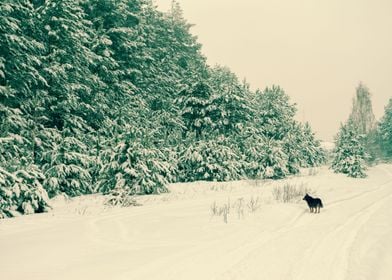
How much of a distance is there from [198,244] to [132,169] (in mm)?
9600

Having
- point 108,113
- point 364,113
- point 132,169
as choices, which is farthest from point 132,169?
point 364,113

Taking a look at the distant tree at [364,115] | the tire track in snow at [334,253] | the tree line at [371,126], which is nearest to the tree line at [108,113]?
Answer: the tire track in snow at [334,253]

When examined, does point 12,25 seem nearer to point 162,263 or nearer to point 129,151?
point 129,151

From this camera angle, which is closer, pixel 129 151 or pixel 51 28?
pixel 129 151

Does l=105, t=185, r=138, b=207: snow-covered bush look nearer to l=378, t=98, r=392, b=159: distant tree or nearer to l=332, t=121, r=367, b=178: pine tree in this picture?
l=332, t=121, r=367, b=178: pine tree

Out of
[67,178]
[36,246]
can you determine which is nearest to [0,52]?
[67,178]

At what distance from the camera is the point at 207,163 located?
25344 mm

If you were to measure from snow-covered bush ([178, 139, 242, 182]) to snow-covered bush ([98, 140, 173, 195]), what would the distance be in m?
7.76

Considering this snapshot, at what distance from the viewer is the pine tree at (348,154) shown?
3541 cm

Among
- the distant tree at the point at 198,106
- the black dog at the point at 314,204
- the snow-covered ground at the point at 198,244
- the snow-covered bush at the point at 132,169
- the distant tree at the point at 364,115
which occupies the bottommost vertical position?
the snow-covered ground at the point at 198,244

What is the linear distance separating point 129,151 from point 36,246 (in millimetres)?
9637

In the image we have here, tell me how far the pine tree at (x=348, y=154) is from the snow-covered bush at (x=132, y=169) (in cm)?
2522

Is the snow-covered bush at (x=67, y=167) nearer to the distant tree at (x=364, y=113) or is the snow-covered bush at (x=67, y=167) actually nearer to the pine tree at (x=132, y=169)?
the pine tree at (x=132, y=169)

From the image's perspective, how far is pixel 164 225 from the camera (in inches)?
398
